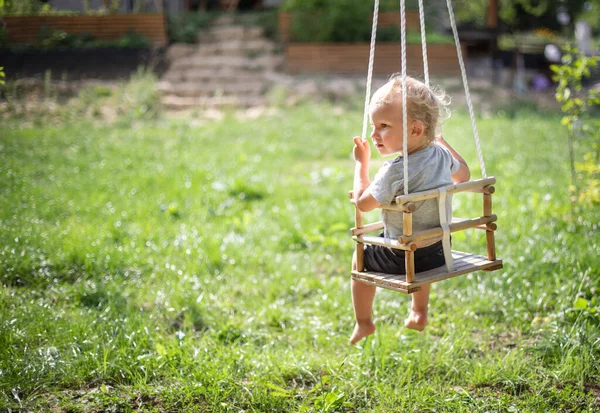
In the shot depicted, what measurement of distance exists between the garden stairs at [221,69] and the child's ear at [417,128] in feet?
32.6

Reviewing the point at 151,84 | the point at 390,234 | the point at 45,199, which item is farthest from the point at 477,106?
the point at 390,234

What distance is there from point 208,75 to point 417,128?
11.5 metres

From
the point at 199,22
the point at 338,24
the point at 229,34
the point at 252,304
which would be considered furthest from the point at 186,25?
the point at 252,304

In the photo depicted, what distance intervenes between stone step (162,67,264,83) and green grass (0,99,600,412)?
6313mm

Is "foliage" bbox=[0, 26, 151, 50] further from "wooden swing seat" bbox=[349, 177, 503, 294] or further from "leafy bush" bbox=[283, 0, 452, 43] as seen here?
"wooden swing seat" bbox=[349, 177, 503, 294]

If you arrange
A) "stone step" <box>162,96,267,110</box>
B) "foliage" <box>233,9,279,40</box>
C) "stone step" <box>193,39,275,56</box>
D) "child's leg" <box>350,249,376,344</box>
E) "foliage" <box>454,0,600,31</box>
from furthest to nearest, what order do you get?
1. "foliage" <box>454,0,600,31</box>
2. "foliage" <box>233,9,279,40</box>
3. "stone step" <box>193,39,275,56</box>
4. "stone step" <box>162,96,267,110</box>
5. "child's leg" <box>350,249,376,344</box>

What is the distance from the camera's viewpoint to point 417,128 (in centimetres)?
296

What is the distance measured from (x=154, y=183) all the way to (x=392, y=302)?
377cm

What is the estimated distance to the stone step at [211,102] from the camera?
12.6 m

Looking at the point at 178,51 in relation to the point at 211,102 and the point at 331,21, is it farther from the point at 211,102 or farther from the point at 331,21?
the point at 331,21

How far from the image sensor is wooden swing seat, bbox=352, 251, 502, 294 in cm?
276

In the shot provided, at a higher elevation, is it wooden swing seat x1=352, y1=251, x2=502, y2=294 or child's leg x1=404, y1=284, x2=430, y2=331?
wooden swing seat x1=352, y1=251, x2=502, y2=294

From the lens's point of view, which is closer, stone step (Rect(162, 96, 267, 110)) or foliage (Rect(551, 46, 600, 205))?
foliage (Rect(551, 46, 600, 205))

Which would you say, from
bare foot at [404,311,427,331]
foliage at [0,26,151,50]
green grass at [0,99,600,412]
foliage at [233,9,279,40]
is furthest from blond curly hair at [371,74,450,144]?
foliage at [233,9,279,40]
